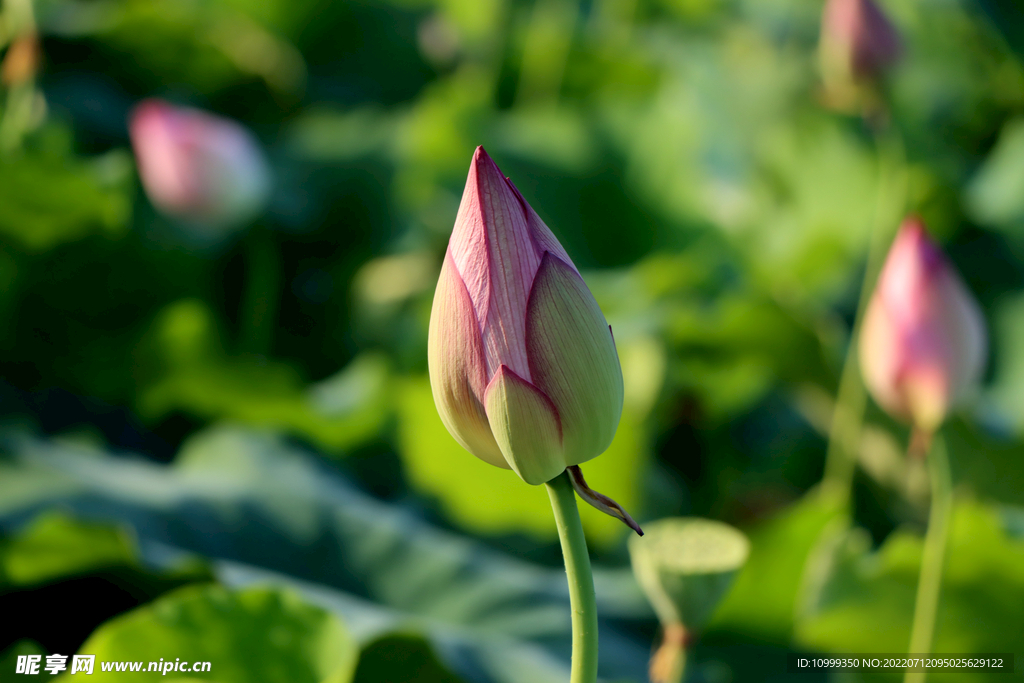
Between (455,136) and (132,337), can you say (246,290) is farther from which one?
(455,136)

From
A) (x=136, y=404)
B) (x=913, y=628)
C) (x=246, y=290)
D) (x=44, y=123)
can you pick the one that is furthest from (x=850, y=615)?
(x=44, y=123)

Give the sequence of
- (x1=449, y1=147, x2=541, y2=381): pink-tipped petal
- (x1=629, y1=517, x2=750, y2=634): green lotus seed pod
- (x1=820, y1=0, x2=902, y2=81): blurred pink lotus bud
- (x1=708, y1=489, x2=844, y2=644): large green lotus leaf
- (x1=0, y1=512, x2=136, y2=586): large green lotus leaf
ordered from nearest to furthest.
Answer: (x1=449, y1=147, x2=541, y2=381): pink-tipped petal
(x1=629, y1=517, x2=750, y2=634): green lotus seed pod
(x1=0, y1=512, x2=136, y2=586): large green lotus leaf
(x1=708, y1=489, x2=844, y2=644): large green lotus leaf
(x1=820, y1=0, x2=902, y2=81): blurred pink lotus bud

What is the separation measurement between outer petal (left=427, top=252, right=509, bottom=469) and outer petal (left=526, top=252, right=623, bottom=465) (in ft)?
0.05

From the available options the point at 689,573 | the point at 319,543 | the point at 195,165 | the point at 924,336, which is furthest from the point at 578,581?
the point at 195,165

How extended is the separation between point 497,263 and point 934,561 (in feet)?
1.29

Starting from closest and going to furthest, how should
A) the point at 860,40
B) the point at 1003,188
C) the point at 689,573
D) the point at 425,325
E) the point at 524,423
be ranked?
1. the point at 524,423
2. the point at 689,573
3. the point at 860,40
4. the point at 425,325
5. the point at 1003,188

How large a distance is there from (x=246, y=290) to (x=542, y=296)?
2.87 feet

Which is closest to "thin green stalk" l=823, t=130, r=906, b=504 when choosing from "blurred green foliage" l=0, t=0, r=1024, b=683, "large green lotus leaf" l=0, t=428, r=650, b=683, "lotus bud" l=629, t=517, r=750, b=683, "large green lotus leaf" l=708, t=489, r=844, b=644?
"blurred green foliage" l=0, t=0, r=1024, b=683

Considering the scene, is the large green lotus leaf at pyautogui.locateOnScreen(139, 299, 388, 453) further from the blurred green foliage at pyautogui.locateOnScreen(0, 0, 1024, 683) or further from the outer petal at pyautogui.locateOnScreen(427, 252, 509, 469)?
the outer petal at pyautogui.locateOnScreen(427, 252, 509, 469)

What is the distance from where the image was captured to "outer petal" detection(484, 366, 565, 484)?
9.4 inches

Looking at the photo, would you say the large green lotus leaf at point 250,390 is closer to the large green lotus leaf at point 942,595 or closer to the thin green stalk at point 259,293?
the thin green stalk at point 259,293

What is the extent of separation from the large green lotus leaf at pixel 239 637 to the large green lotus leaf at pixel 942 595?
322 mm

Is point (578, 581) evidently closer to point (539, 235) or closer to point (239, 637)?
point (539, 235)

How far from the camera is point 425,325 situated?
89 cm
